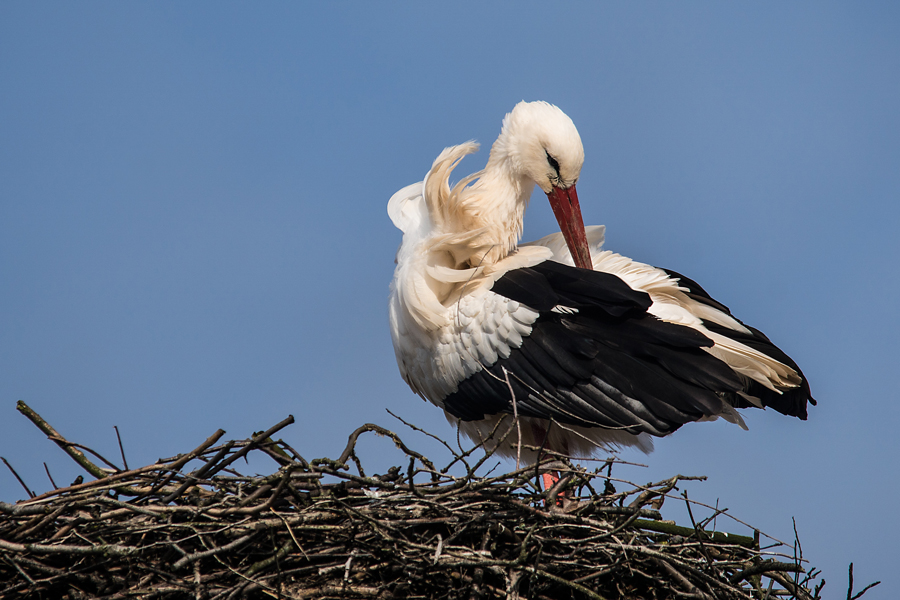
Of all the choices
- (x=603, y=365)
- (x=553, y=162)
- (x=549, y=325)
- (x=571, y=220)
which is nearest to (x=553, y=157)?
(x=553, y=162)

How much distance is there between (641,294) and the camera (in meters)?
3.39

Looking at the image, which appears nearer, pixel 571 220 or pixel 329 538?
pixel 329 538

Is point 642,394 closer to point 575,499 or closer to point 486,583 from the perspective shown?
point 575,499

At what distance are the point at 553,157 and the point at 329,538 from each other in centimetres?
203

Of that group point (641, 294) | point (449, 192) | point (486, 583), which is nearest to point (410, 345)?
point (449, 192)

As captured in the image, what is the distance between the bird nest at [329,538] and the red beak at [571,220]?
1381 mm

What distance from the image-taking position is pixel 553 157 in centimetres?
396

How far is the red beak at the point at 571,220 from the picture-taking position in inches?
156

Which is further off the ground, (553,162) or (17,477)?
(553,162)

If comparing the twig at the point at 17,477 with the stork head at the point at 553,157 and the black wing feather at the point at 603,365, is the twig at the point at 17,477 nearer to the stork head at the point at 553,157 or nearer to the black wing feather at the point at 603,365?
the black wing feather at the point at 603,365

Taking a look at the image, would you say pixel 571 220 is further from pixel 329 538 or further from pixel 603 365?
pixel 329 538

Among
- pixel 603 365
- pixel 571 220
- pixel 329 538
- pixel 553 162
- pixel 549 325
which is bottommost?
pixel 329 538

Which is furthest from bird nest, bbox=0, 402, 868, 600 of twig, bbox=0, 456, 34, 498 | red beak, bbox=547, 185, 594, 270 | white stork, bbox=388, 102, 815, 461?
red beak, bbox=547, 185, 594, 270

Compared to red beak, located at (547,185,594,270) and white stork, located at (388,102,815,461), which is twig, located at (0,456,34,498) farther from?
red beak, located at (547,185,594,270)
